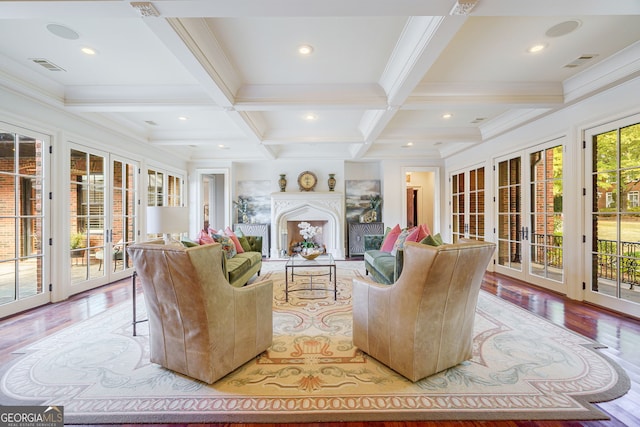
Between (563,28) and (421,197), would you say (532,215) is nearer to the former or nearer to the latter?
(563,28)

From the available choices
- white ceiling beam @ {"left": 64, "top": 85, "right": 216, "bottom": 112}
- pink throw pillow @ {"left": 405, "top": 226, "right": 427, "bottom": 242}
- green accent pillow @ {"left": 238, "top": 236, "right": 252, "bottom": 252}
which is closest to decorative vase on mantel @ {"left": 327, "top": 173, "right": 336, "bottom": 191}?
green accent pillow @ {"left": 238, "top": 236, "right": 252, "bottom": 252}

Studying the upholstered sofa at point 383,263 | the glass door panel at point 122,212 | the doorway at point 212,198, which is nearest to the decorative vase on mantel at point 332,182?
the upholstered sofa at point 383,263

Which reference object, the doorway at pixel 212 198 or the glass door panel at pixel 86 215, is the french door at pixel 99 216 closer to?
the glass door panel at pixel 86 215

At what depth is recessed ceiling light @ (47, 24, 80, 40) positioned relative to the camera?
84.3 inches

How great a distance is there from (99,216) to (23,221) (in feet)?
3.23

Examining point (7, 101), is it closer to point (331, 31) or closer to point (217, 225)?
point (331, 31)

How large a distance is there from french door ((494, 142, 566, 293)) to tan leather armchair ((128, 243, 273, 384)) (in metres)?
4.33

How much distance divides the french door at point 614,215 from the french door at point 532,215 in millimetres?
411

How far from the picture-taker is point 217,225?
26.3 feet

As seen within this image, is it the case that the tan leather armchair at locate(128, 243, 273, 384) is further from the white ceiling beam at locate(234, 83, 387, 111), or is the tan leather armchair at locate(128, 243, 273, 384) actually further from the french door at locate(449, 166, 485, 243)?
the french door at locate(449, 166, 485, 243)

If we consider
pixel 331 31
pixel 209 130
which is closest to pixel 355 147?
pixel 209 130

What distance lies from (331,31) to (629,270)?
406cm

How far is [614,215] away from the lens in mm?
3000

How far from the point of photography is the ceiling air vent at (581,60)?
262cm
